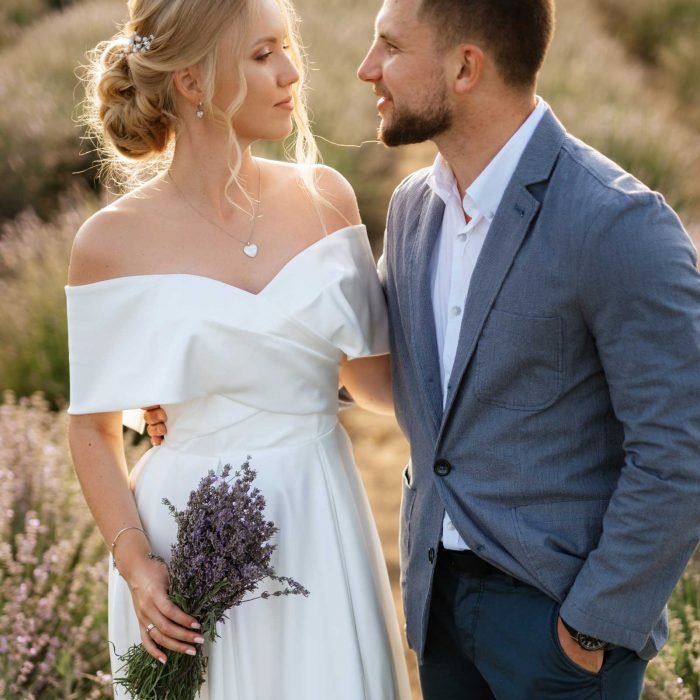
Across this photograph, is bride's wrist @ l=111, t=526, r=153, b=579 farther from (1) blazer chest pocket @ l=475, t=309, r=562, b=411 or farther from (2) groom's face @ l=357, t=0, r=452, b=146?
(2) groom's face @ l=357, t=0, r=452, b=146

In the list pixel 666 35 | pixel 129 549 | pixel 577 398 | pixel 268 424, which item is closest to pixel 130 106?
pixel 268 424

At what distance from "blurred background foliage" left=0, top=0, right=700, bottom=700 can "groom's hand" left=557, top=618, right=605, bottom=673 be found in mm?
850

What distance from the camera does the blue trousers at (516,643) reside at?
2.02m

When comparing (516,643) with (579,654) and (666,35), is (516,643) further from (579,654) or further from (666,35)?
(666,35)

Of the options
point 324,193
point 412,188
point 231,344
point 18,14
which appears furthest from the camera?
point 18,14

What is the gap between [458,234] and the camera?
7.02ft

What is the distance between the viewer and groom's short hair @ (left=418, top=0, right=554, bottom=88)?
205 cm

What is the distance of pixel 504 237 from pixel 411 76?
0.41 m

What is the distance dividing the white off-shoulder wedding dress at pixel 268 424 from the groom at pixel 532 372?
7.2 inches

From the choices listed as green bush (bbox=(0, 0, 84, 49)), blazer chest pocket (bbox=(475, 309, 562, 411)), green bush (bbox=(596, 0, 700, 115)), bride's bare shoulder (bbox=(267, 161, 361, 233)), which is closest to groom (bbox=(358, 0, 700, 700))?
blazer chest pocket (bbox=(475, 309, 562, 411))

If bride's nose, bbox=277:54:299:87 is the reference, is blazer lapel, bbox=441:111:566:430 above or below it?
below

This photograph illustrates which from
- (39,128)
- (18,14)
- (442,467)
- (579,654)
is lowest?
(579,654)

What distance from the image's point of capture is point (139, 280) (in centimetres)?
233

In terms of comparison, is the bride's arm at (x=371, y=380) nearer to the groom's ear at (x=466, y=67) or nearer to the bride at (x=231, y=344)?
the bride at (x=231, y=344)
